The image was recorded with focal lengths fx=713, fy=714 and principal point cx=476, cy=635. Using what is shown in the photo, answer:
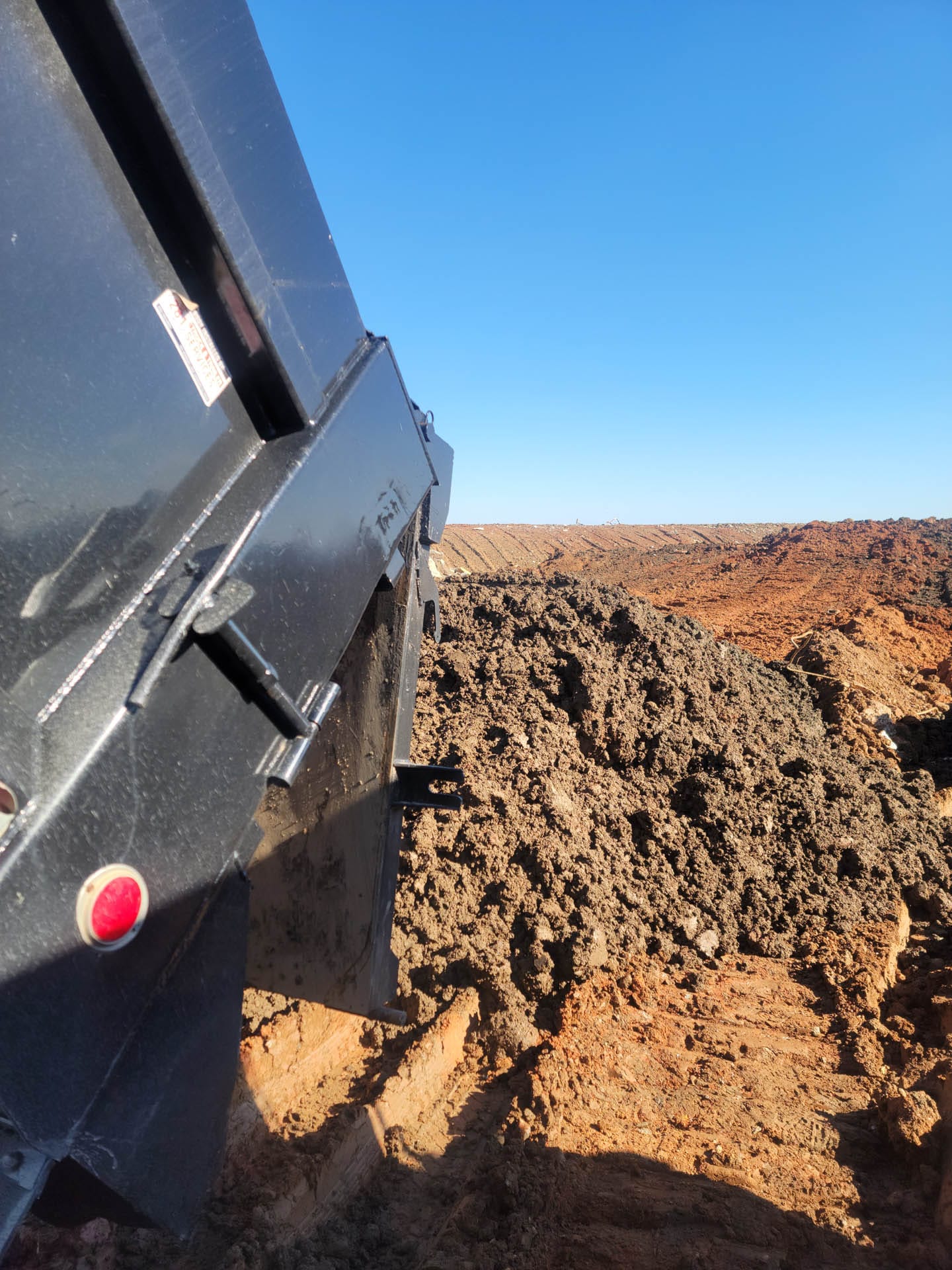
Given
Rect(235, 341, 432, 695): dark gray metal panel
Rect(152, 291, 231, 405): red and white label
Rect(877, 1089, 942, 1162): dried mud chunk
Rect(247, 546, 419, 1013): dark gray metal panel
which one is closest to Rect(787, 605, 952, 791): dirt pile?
Rect(877, 1089, 942, 1162): dried mud chunk

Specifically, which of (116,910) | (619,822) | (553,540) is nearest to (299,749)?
(116,910)

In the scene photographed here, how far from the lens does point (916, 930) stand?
3.88m

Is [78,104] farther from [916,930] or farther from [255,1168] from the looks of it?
[916,930]

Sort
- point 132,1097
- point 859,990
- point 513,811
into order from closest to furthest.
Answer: point 132,1097 < point 859,990 < point 513,811

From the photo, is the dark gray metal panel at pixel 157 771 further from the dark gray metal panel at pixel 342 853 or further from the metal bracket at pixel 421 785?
the metal bracket at pixel 421 785

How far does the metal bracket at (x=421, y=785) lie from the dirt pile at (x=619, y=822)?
135 centimetres

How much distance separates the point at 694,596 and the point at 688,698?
9.71 metres

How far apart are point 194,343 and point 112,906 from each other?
95 cm

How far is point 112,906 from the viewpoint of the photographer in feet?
3.33

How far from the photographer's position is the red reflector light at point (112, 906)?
966mm

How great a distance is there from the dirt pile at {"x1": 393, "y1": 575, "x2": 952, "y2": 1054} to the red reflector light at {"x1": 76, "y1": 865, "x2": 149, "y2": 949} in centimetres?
255

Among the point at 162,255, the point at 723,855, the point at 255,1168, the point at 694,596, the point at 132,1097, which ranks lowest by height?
the point at 255,1168

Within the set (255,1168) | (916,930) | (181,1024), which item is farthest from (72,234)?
(916,930)

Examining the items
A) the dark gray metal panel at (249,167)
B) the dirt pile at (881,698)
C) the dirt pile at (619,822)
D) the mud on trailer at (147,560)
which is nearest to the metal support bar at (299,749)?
the mud on trailer at (147,560)
